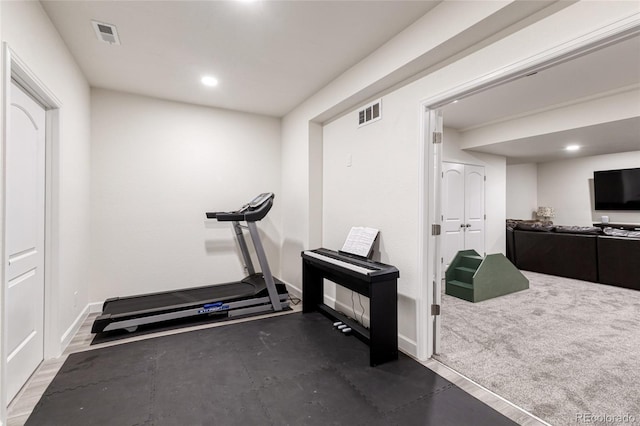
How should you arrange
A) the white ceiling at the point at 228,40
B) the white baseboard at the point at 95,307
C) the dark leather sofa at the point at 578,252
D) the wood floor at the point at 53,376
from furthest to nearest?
1. the dark leather sofa at the point at 578,252
2. the white baseboard at the point at 95,307
3. the white ceiling at the point at 228,40
4. the wood floor at the point at 53,376

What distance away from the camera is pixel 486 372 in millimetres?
2207

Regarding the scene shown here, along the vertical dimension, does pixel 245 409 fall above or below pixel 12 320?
below

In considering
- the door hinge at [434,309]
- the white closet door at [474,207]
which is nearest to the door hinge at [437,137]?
the door hinge at [434,309]

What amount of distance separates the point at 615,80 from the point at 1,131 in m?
5.40

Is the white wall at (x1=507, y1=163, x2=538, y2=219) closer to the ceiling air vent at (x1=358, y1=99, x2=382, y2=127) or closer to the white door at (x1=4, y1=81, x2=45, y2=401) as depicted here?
the ceiling air vent at (x1=358, y1=99, x2=382, y2=127)

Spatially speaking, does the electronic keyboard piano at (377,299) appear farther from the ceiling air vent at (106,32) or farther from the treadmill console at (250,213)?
the ceiling air vent at (106,32)

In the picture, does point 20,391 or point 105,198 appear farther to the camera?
point 105,198

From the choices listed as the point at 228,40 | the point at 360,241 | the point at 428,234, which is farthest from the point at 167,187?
the point at 428,234

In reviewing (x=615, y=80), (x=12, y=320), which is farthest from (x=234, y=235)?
(x=615, y=80)

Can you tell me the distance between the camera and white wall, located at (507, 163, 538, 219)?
7270 mm

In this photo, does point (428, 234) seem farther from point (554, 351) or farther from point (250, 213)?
point (250, 213)

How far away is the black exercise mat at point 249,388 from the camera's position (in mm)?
1736

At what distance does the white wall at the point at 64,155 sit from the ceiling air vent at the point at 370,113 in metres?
2.58

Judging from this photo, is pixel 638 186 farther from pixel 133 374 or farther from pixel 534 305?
pixel 133 374
